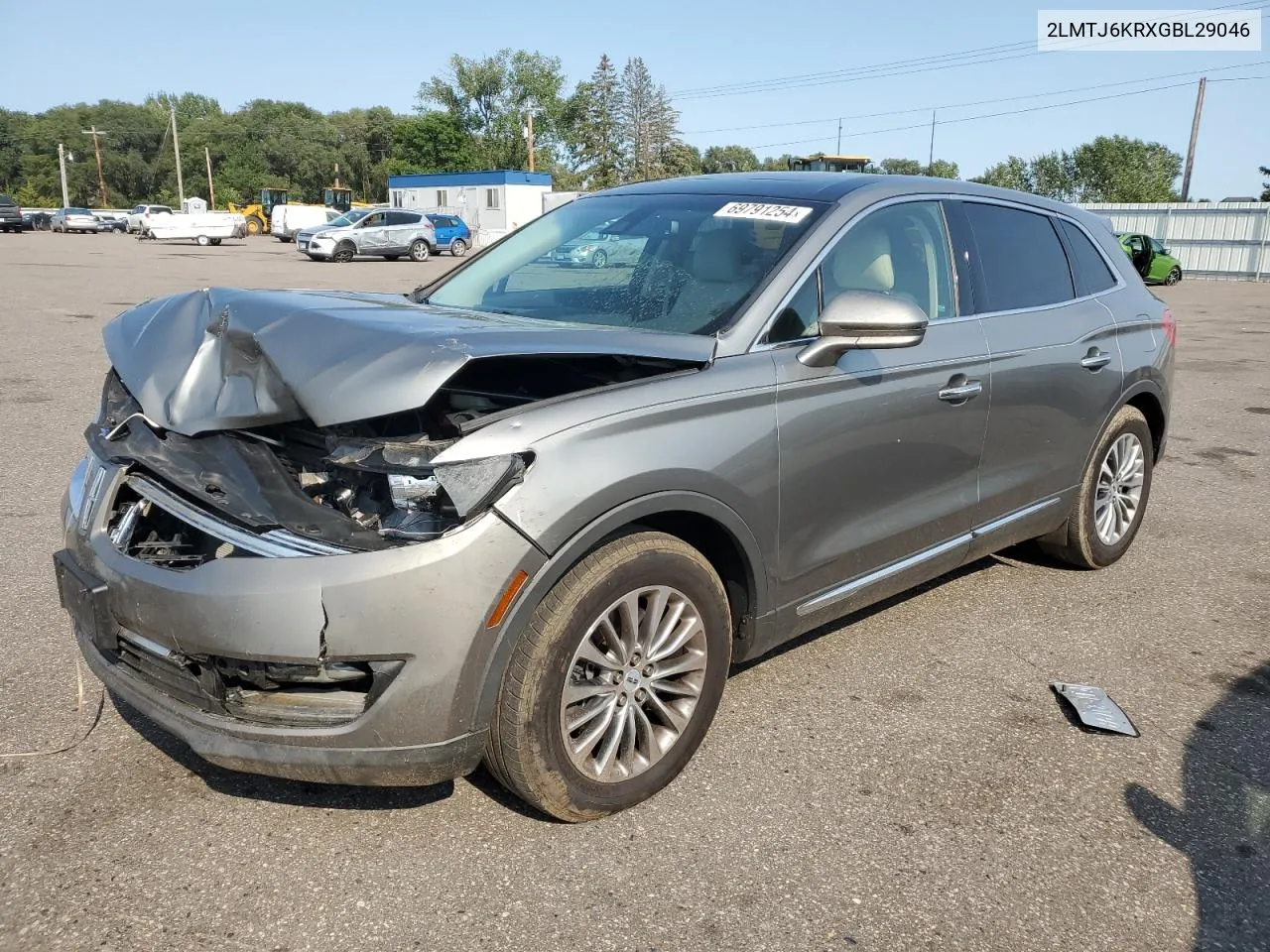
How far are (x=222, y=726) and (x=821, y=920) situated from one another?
1.57 meters

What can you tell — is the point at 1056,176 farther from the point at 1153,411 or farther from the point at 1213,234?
the point at 1153,411

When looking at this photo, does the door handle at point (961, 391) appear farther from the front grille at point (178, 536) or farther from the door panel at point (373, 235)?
the door panel at point (373, 235)

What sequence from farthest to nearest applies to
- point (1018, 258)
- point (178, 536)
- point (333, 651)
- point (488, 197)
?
point (488, 197) < point (1018, 258) < point (178, 536) < point (333, 651)

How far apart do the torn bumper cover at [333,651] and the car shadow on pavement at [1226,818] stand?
191 centimetres

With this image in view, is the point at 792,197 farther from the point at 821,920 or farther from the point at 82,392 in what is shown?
the point at 82,392

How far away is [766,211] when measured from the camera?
361 centimetres

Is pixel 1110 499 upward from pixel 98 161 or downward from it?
downward

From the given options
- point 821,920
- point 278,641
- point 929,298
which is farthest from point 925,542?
point 278,641

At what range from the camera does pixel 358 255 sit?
34.2m

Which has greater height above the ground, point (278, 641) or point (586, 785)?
point (278, 641)

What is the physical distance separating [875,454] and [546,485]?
1.41m

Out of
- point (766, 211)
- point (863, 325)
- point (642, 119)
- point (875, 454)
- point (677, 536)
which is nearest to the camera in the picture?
point (677, 536)

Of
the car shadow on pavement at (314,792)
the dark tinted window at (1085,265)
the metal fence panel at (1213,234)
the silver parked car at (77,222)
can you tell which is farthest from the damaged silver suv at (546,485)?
the silver parked car at (77,222)

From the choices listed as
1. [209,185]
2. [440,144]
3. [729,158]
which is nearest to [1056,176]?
[729,158]
